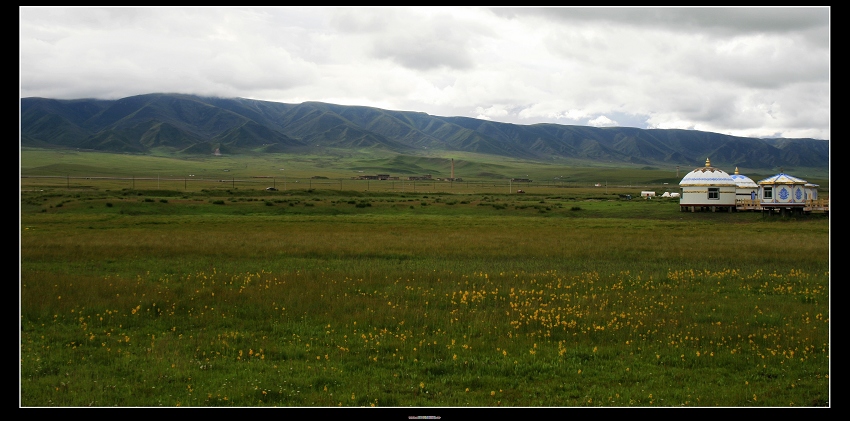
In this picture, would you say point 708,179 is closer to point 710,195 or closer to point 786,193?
point 710,195

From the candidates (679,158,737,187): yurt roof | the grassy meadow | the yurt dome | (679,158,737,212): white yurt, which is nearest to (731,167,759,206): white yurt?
(679,158,737,187): yurt roof

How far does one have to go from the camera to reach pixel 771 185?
2613 inches

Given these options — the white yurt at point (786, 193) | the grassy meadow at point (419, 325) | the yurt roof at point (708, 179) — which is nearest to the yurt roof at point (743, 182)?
the yurt roof at point (708, 179)

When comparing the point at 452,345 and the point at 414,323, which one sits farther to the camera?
the point at 414,323

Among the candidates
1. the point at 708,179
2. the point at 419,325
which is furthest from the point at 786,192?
the point at 419,325

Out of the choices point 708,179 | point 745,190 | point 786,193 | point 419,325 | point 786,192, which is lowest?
point 419,325

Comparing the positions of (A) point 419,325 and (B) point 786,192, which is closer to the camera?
(A) point 419,325

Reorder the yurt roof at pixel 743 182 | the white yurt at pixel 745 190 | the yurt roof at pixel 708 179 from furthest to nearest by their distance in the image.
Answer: the yurt roof at pixel 743 182 → the white yurt at pixel 745 190 → the yurt roof at pixel 708 179

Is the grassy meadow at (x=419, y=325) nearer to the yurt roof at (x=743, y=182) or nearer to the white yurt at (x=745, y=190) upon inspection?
the white yurt at (x=745, y=190)

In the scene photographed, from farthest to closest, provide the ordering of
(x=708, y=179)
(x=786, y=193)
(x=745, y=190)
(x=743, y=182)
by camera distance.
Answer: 1. (x=743, y=182)
2. (x=745, y=190)
3. (x=708, y=179)
4. (x=786, y=193)

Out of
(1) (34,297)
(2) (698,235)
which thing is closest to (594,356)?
(1) (34,297)

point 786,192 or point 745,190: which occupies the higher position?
point 745,190
